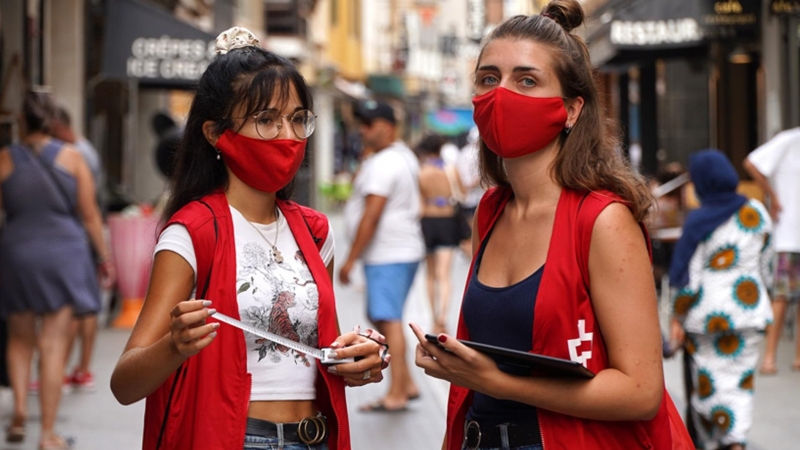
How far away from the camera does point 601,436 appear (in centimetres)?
301

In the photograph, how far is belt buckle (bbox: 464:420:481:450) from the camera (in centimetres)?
320

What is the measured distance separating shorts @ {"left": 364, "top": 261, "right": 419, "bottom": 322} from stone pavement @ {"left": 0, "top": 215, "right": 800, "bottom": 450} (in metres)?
0.73

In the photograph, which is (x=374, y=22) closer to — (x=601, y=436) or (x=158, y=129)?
(x=158, y=129)

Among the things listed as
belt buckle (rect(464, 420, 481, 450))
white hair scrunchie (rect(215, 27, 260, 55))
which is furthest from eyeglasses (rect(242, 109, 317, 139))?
belt buckle (rect(464, 420, 481, 450))

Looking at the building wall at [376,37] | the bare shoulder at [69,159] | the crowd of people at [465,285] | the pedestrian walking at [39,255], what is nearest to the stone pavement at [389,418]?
the pedestrian walking at [39,255]

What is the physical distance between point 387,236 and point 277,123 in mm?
5663

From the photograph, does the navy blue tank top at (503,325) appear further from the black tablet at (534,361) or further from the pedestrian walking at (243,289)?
the pedestrian walking at (243,289)

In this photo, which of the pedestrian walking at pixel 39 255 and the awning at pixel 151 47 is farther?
the awning at pixel 151 47

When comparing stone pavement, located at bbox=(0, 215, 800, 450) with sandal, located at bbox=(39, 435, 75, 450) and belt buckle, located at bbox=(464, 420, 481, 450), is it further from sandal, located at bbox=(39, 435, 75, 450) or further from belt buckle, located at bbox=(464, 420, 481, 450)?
belt buckle, located at bbox=(464, 420, 481, 450)

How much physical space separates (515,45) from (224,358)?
1079mm

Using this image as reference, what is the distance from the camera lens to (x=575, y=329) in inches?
118

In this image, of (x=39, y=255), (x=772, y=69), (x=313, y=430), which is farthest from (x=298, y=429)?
(x=772, y=69)

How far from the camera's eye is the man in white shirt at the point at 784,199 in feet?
34.6

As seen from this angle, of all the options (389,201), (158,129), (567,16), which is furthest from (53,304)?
(158,129)
